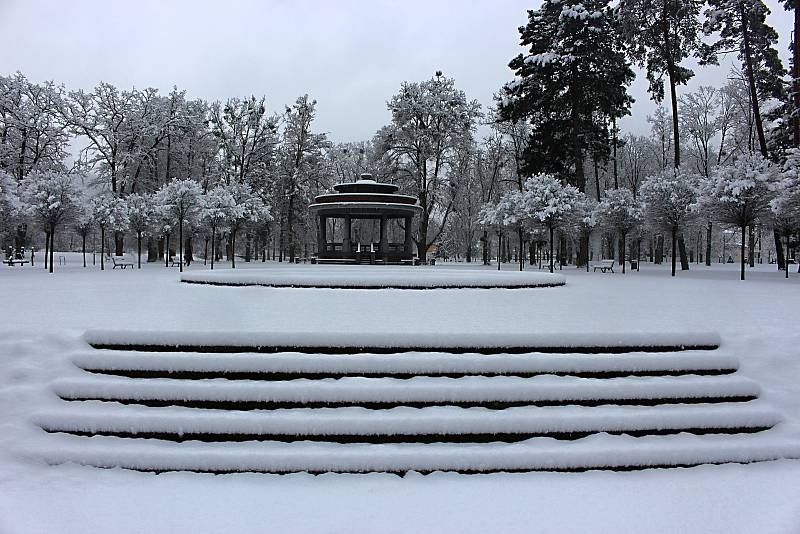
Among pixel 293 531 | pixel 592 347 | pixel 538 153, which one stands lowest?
pixel 293 531

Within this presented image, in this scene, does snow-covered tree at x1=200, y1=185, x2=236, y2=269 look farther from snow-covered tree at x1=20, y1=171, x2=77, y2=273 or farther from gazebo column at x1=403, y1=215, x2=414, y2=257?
gazebo column at x1=403, y1=215, x2=414, y2=257

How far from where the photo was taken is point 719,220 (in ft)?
66.8

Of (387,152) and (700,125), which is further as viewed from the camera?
(700,125)

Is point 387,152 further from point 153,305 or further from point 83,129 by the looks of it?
point 153,305

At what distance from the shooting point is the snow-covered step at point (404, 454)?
14.4ft

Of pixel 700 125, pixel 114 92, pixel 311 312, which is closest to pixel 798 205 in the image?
pixel 311 312

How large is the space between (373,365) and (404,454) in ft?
3.90

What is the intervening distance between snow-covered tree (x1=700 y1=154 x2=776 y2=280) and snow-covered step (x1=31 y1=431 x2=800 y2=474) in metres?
17.8

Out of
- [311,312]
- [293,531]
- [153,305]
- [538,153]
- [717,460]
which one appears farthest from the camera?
[538,153]

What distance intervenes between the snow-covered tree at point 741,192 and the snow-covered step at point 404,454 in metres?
17.8

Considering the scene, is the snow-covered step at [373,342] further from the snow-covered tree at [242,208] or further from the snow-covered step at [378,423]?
the snow-covered tree at [242,208]

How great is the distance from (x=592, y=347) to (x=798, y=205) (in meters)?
16.7

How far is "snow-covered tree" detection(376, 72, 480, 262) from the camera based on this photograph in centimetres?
4066

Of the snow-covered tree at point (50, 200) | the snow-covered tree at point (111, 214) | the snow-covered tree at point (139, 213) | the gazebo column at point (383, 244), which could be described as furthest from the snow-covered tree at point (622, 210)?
the snow-covered tree at point (111, 214)
